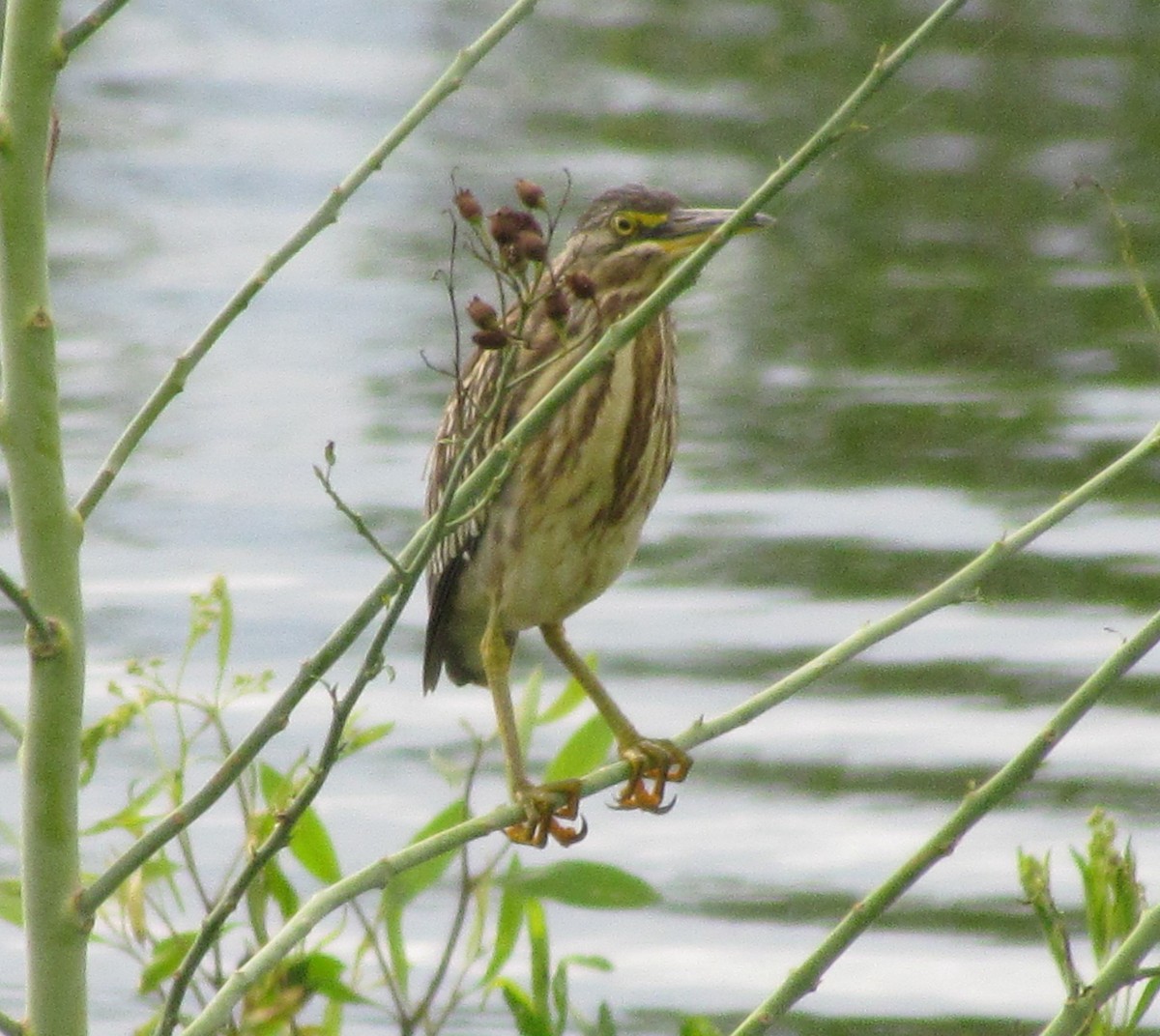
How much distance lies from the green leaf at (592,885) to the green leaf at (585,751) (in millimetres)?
316

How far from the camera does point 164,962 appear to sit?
4.00 meters

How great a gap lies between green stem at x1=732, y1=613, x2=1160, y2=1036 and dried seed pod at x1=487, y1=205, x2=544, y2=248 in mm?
777

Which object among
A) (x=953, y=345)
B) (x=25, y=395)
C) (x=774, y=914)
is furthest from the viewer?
(x=953, y=345)

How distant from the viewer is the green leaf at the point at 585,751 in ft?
14.5

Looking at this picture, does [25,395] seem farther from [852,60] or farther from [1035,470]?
[852,60]

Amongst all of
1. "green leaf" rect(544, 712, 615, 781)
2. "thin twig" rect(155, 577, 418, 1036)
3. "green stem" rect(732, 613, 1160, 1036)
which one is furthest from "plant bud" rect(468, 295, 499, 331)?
"green leaf" rect(544, 712, 615, 781)

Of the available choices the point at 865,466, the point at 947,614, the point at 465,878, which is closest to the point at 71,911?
the point at 465,878

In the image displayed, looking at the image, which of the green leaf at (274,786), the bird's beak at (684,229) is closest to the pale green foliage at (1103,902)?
the green leaf at (274,786)

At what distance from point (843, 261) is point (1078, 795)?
6.15 m

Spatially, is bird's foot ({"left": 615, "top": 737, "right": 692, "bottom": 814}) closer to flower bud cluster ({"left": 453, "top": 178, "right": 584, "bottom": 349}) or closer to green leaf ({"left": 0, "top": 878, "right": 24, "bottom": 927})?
green leaf ({"left": 0, "top": 878, "right": 24, "bottom": 927})

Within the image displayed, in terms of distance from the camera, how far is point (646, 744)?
4.43 m

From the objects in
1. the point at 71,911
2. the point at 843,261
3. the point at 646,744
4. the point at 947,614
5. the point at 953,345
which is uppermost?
the point at 843,261

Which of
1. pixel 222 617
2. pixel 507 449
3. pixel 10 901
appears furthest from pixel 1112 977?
pixel 10 901

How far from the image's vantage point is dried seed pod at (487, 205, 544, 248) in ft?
8.98
